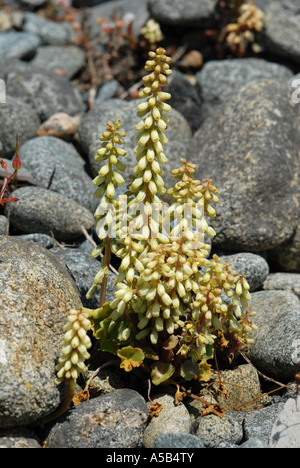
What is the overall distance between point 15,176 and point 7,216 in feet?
1.60

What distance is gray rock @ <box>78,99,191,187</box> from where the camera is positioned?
716cm

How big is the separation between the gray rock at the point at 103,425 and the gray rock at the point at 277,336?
1379 mm

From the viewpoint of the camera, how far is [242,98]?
739 cm

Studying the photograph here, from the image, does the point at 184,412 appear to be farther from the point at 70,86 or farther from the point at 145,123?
the point at 70,86

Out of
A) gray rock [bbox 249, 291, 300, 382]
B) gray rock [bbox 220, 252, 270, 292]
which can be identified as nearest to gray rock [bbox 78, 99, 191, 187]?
gray rock [bbox 220, 252, 270, 292]

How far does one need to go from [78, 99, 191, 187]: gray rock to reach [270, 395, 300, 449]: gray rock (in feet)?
10.3

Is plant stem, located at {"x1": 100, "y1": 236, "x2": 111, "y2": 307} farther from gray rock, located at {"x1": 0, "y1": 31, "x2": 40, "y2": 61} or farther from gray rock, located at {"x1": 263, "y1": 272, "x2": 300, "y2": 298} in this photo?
gray rock, located at {"x1": 0, "y1": 31, "x2": 40, "y2": 61}

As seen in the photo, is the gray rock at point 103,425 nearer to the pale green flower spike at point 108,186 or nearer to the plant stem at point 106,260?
the plant stem at point 106,260

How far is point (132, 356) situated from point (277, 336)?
1515 mm

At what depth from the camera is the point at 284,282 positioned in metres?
6.60

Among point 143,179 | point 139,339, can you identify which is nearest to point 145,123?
point 143,179

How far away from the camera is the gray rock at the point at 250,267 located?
6.24 meters
